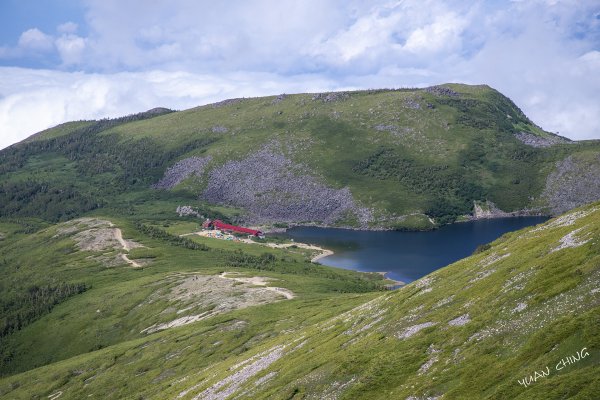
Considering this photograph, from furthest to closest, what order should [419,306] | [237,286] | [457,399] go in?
[237,286] → [419,306] → [457,399]

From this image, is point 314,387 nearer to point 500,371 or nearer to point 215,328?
point 500,371

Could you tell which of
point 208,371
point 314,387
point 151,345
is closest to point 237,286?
point 151,345

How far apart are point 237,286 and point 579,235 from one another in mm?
128106

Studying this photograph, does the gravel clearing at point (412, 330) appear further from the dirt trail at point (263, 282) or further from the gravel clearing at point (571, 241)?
the dirt trail at point (263, 282)

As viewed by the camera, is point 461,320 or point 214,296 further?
point 214,296

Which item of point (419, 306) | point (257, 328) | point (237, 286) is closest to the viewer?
point (419, 306)

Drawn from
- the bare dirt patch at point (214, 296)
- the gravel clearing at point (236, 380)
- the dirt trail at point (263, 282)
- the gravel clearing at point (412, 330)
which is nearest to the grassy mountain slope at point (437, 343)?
the gravel clearing at point (412, 330)

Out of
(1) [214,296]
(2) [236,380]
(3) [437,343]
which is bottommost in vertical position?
(1) [214,296]

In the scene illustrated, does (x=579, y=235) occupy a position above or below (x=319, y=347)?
above

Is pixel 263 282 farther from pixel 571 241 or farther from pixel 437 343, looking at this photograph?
pixel 437 343

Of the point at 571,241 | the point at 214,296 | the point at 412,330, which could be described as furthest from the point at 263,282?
the point at 571,241

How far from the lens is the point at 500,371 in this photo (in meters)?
40.4

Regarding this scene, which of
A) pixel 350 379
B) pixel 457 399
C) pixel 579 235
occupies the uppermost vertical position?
pixel 579 235

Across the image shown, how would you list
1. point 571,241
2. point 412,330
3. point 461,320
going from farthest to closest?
1. point 412,330
2. point 571,241
3. point 461,320
